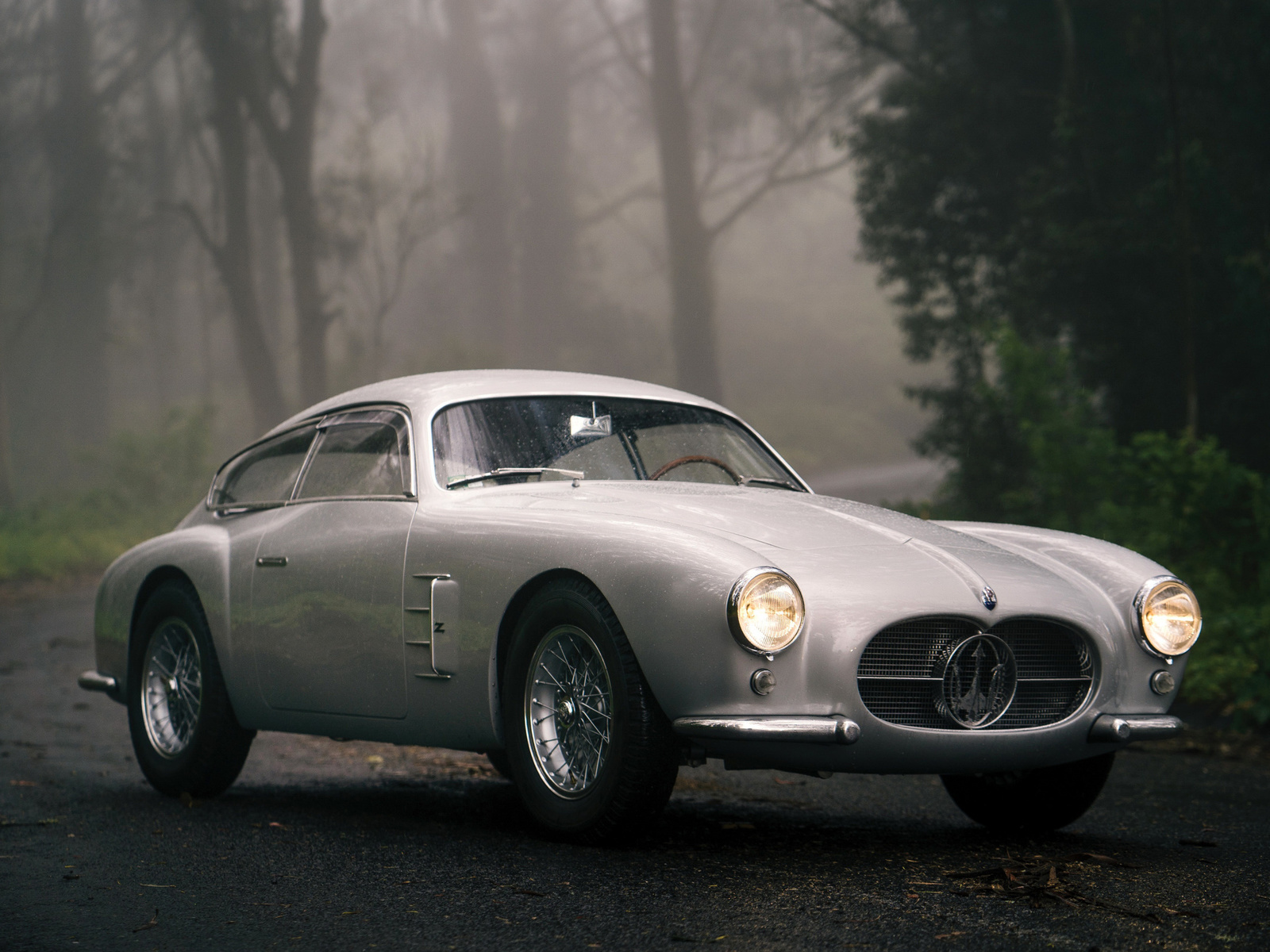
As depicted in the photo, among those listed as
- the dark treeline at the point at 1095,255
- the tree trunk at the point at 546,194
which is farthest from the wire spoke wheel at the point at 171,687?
the tree trunk at the point at 546,194

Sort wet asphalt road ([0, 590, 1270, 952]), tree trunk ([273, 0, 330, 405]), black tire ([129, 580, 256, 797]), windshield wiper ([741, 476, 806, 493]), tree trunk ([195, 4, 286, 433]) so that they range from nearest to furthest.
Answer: wet asphalt road ([0, 590, 1270, 952])
windshield wiper ([741, 476, 806, 493])
black tire ([129, 580, 256, 797])
tree trunk ([273, 0, 330, 405])
tree trunk ([195, 4, 286, 433])

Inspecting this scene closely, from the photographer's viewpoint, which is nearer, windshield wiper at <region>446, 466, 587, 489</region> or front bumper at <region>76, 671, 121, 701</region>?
windshield wiper at <region>446, 466, 587, 489</region>

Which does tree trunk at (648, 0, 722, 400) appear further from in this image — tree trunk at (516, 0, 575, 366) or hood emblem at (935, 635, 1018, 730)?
hood emblem at (935, 635, 1018, 730)

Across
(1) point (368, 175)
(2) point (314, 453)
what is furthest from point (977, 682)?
(1) point (368, 175)

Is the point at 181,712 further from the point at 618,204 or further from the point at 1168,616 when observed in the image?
the point at 618,204

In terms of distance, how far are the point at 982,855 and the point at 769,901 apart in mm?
1013

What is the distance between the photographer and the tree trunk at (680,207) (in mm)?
34438

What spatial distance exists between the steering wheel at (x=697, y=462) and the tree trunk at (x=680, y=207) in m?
27.8

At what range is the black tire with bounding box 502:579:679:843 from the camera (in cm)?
Result: 434

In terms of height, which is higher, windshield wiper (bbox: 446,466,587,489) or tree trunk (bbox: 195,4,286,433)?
tree trunk (bbox: 195,4,286,433)

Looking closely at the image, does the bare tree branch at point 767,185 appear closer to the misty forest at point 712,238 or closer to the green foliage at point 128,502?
the misty forest at point 712,238

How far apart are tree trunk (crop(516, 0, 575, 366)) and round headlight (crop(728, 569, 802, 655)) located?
45562mm

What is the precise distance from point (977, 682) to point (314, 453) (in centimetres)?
310

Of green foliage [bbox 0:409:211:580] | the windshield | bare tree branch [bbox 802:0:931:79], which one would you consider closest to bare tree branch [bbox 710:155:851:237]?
green foliage [bbox 0:409:211:580]
